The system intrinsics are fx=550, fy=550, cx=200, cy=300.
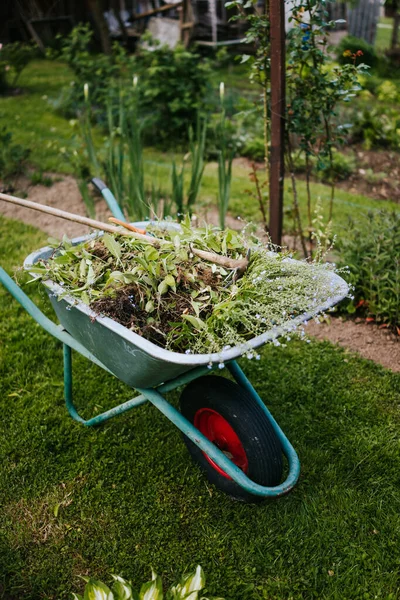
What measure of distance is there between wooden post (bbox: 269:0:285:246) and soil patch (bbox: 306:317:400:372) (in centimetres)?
55

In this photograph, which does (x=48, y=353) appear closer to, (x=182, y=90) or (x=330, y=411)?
(x=330, y=411)

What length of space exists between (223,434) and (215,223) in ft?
7.65

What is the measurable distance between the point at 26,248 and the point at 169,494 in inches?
89.4

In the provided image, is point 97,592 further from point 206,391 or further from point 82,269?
point 82,269

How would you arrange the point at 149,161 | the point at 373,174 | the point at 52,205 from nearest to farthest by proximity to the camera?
1. the point at 52,205
2. the point at 373,174
3. the point at 149,161

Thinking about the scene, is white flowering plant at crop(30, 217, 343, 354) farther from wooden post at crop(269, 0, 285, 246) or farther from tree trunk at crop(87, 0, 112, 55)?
tree trunk at crop(87, 0, 112, 55)

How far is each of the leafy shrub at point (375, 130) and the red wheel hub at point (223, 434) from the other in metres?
4.32

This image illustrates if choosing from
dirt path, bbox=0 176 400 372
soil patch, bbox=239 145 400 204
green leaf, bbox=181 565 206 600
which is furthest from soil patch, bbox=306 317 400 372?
soil patch, bbox=239 145 400 204

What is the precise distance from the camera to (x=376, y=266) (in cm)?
286

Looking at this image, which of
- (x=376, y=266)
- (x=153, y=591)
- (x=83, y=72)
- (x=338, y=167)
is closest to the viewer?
(x=153, y=591)

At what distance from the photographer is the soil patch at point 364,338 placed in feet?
9.02

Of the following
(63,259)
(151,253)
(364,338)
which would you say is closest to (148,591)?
(151,253)

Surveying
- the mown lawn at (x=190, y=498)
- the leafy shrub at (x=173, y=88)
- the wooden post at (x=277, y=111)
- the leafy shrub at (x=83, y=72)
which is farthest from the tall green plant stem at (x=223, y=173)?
the leafy shrub at (x=83, y=72)

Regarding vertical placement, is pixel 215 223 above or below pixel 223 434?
below
